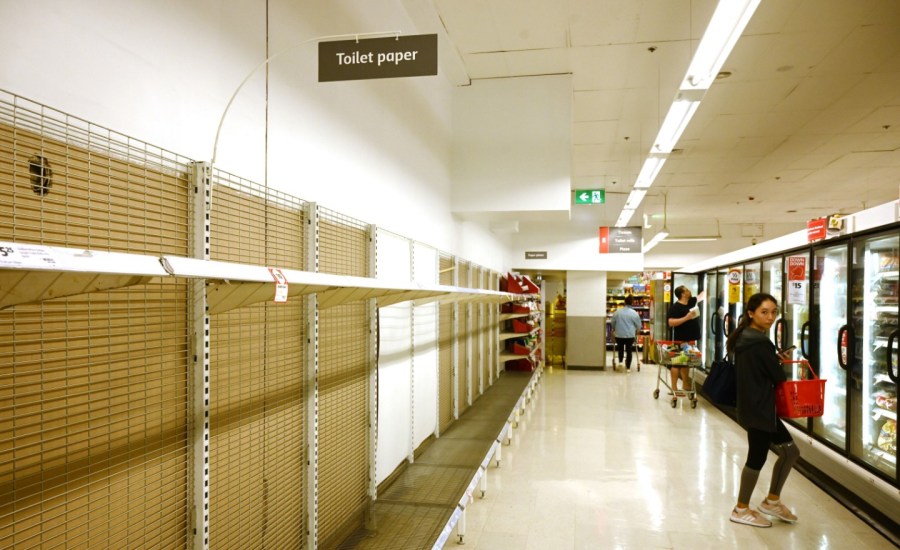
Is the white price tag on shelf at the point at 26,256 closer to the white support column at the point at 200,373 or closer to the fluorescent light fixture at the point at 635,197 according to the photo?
the white support column at the point at 200,373

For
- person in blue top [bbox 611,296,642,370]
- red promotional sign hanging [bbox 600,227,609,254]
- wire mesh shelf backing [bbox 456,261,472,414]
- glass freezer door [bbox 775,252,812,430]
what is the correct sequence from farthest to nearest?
person in blue top [bbox 611,296,642,370], red promotional sign hanging [bbox 600,227,609,254], wire mesh shelf backing [bbox 456,261,472,414], glass freezer door [bbox 775,252,812,430]

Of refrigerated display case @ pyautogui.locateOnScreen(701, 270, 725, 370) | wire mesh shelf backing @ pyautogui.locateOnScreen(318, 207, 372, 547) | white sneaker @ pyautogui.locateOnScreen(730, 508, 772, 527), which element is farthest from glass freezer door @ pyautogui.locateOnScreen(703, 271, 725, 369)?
wire mesh shelf backing @ pyautogui.locateOnScreen(318, 207, 372, 547)

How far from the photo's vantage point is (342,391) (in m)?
3.13

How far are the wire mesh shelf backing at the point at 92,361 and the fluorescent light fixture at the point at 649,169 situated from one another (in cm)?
529

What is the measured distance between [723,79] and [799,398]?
155 inches

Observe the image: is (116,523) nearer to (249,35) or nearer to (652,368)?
(249,35)

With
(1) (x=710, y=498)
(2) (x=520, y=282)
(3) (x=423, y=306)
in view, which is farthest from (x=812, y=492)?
(2) (x=520, y=282)

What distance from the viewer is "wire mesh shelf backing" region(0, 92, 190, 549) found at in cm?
135

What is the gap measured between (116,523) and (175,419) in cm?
→ 36

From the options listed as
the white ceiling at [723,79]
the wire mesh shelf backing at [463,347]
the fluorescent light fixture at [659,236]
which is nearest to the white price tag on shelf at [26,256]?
the white ceiling at [723,79]

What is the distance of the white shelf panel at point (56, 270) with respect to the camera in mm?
871

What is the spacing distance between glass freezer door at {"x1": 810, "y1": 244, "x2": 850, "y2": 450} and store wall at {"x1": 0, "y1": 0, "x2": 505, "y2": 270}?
411 centimetres

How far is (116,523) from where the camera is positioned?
5.26 ft

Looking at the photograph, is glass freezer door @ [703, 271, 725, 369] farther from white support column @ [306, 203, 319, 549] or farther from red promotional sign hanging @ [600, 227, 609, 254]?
white support column @ [306, 203, 319, 549]
